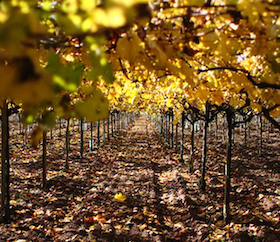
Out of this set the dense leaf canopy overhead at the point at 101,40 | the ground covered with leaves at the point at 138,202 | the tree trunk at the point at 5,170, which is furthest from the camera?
the tree trunk at the point at 5,170

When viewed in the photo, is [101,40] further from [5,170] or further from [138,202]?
[138,202]

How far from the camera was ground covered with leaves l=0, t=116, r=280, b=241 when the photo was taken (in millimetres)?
4754

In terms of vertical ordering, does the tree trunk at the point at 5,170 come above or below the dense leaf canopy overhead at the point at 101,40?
below

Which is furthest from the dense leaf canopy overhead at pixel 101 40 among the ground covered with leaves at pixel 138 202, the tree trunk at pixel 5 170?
the tree trunk at pixel 5 170

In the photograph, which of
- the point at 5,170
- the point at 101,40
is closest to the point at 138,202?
the point at 5,170

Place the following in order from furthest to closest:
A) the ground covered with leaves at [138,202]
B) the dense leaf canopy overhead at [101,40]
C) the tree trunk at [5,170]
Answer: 1. the tree trunk at [5,170]
2. the ground covered with leaves at [138,202]
3. the dense leaf canopy overhead at [101,40]

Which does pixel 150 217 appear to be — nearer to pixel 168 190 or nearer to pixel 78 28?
pixel 168 190

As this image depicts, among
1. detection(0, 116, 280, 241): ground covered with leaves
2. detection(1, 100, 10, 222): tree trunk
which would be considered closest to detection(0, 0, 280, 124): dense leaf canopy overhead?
detection(0, 116, 280, 241): ground covered with leaves

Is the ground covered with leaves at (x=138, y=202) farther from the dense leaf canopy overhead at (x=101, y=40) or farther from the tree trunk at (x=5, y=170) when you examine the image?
the dense leaf canopy overhead at (x=101, y=40)

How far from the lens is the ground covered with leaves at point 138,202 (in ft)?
15.6

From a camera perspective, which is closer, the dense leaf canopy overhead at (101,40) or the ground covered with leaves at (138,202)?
Answer: the dense leaf canopy overhead at (101,40)

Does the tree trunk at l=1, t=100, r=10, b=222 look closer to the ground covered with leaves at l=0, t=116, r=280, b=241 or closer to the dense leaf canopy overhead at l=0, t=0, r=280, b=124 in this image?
the ground covered with leaves at l=0, t=116, r=280, b=241

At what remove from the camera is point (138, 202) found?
639 cm

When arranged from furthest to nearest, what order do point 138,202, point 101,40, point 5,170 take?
point 138,202
point 5,170
point 101,40
